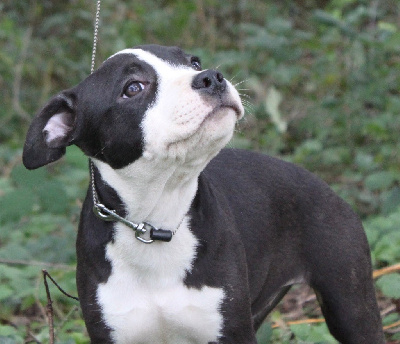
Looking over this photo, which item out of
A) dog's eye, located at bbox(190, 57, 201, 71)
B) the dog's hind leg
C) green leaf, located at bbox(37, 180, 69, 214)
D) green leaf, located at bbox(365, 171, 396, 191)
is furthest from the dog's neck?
green leaf, located at bbox(365, 171, 396, 191)

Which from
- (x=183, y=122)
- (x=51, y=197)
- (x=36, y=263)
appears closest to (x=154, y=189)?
(x=183, y=122)

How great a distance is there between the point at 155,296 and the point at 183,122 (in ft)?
2.82

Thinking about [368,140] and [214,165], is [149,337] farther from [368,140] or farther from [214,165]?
[368,140]

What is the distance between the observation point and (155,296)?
3.95m

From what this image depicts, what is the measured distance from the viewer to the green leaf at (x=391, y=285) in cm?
477

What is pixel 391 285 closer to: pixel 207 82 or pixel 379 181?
pixel 207 82

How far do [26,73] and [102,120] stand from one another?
6.62 m

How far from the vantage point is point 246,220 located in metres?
4.46

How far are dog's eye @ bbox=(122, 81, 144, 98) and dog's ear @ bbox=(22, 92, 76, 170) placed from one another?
360 mm

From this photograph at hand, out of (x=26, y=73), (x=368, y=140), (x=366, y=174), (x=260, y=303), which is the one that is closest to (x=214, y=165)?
(x=260, y=303)

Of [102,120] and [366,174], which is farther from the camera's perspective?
[366,174]

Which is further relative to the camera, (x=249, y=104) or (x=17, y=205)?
(x=17, y=205)

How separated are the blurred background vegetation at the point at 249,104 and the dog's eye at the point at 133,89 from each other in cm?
70

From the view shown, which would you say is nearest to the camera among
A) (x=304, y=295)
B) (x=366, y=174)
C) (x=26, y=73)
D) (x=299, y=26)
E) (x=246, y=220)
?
(x=246, y=220)
